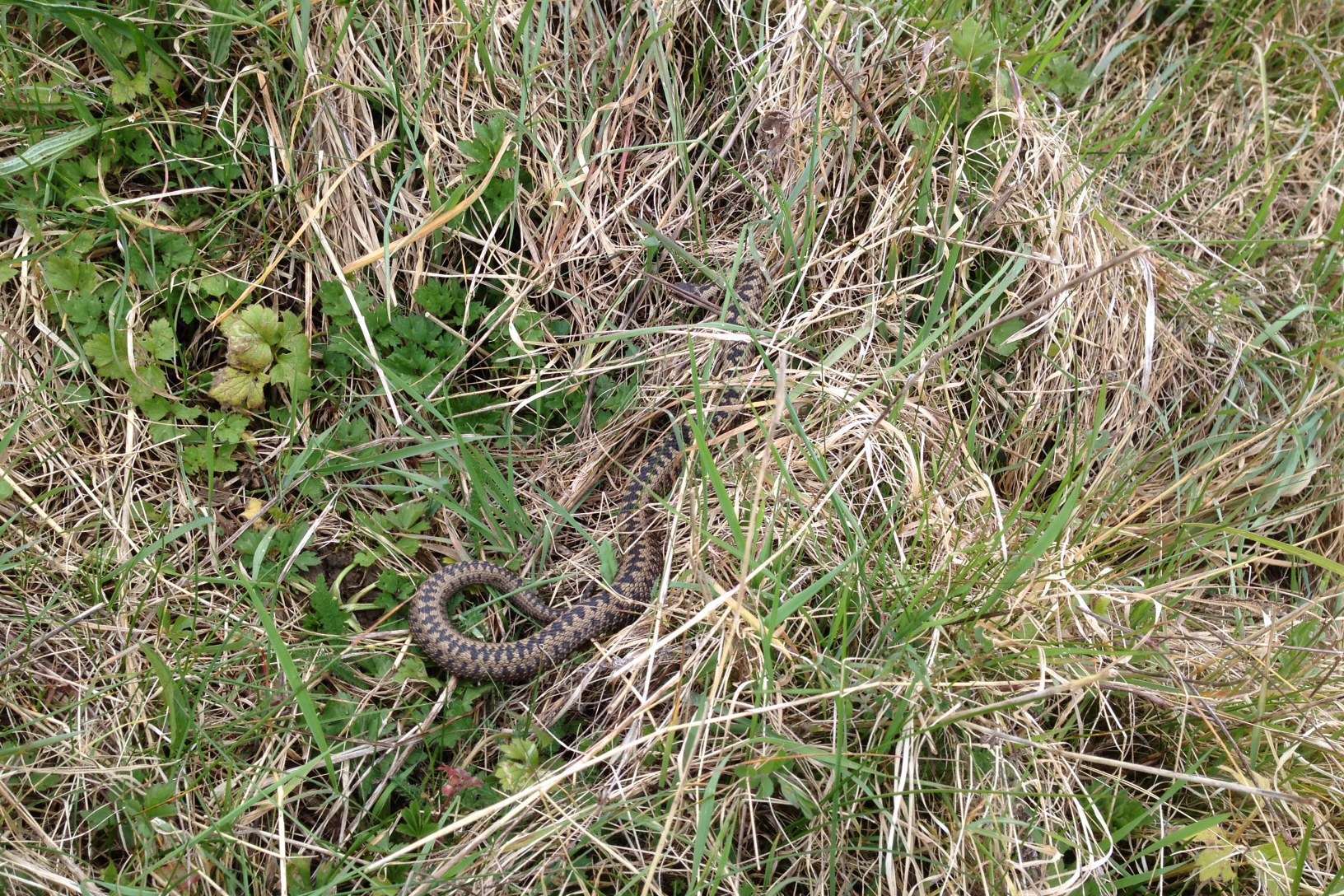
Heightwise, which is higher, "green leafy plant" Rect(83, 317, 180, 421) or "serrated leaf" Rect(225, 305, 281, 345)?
"serrated leaf" Rect(225, 305, 281, 345)

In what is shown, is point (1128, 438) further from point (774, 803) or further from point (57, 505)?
point (57, 505)

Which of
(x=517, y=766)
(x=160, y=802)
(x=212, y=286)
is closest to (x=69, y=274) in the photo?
(x=212, y=286)

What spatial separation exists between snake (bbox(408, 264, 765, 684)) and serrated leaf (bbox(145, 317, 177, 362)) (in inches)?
59.9

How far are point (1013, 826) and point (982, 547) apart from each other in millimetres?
1014

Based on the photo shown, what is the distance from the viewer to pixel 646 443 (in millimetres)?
4551

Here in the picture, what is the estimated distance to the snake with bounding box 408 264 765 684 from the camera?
13.2 feet

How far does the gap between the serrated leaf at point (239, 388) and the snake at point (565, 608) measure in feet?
3.76

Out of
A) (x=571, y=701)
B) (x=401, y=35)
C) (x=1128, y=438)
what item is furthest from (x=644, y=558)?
(x=401, y=35)

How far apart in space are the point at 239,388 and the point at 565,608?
1.78 meters

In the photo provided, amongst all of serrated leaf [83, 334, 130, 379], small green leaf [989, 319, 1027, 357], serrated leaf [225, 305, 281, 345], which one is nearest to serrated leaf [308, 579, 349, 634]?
serrated leaf [225, 305, 281, 345]

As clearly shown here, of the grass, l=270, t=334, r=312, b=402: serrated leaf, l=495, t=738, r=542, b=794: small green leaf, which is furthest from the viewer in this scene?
l=270, t=334, r=312, b=402: serrated leaf

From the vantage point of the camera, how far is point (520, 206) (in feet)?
14.6

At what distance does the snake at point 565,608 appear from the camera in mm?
4023

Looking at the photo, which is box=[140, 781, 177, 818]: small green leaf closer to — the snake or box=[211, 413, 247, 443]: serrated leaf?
the snake
